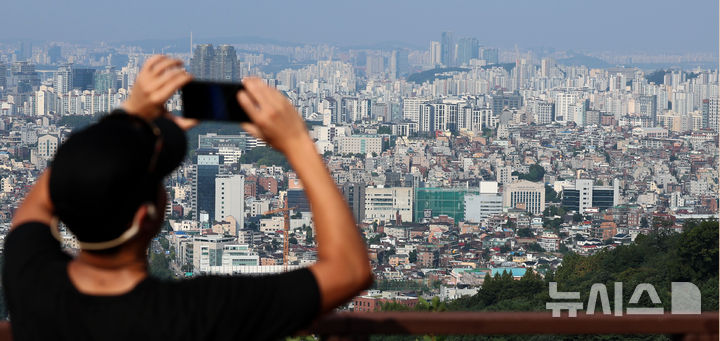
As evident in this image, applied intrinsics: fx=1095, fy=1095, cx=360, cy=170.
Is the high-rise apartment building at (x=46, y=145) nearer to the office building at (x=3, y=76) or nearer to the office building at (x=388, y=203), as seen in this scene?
the office building at (x=388, y=203)

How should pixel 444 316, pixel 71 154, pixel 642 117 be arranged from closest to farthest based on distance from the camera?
1. pixel 71 154
2. pixel 444 316
3. pixel 642 117

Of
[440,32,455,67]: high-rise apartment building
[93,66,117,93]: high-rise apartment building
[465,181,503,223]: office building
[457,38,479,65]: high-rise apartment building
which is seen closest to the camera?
[465,181,503,223]: office building

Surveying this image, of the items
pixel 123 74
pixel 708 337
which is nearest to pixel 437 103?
pixel 123 74

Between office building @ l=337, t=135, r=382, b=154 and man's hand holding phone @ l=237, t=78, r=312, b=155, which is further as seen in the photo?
office building @ l=337, t=135, r=382, b=154

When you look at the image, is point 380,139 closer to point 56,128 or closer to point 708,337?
point 56,128

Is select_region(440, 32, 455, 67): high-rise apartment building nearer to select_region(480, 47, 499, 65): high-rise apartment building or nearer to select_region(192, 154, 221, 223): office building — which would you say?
select_region(480, 47, 499, 65): high-rise apartment building

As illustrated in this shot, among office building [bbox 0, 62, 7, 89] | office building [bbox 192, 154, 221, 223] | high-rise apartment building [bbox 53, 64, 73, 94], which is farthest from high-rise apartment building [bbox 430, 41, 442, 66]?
office building [bbox 192, 154, 221, 223]
